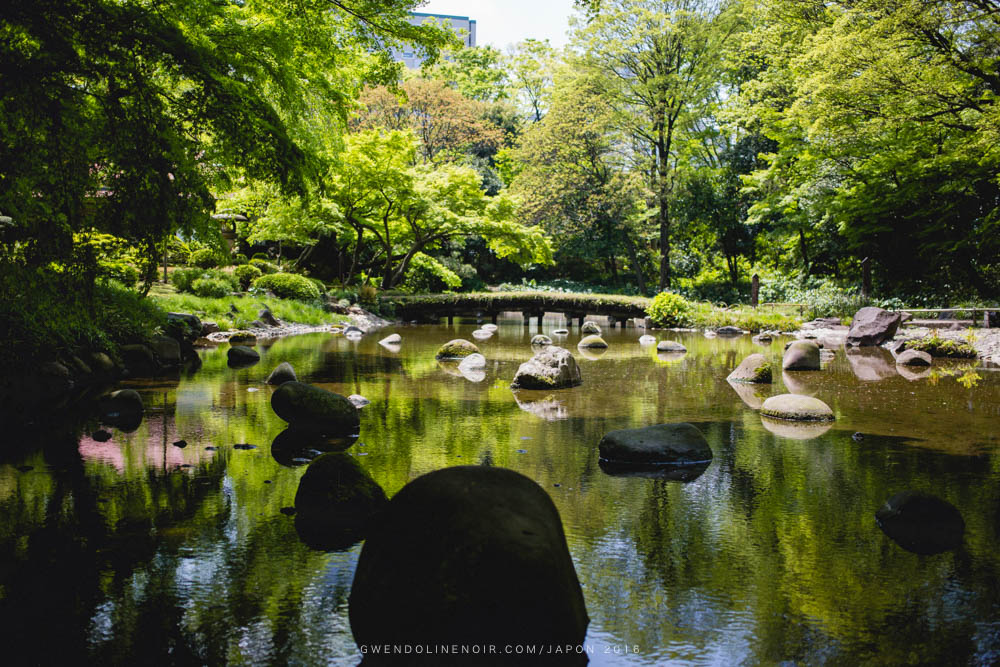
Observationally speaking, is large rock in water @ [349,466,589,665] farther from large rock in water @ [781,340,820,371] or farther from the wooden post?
the wooden post

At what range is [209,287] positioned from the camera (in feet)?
63.4

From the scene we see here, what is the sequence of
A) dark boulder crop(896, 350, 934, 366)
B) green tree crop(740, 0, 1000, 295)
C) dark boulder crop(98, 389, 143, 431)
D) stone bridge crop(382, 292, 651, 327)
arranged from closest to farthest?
dark boulder crop(98, 389, 143, 431), dark boulder crop(896, 350, 934, 366), green tree crop(740, 0, 1000, 295), stone bridge crop(382, 292, 651, 327)

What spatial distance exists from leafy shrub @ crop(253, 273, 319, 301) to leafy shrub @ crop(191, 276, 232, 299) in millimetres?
2586

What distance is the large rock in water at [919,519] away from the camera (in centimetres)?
425

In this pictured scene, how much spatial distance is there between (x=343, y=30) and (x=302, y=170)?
159 inches

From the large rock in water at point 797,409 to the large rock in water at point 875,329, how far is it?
9.93m

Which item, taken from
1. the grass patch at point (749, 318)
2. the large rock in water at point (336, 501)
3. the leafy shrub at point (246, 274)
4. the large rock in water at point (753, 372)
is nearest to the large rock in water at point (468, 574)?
the large rock in water at point (336, 501)

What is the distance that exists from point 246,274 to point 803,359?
1828 centimetres

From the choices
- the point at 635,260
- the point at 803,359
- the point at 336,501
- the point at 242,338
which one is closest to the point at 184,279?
the point at 242,338

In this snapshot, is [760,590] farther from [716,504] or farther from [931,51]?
[931,51]

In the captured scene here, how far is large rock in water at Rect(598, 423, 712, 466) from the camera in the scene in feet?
19.8

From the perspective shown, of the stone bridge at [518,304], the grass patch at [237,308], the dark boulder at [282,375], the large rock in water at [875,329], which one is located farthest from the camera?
the stone bridge at [518,304]

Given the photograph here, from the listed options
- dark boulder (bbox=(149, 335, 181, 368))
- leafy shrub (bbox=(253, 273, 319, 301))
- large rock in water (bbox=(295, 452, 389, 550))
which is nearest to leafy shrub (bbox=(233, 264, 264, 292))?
leafy shrub (bbox=(253, 273, 319, 301))

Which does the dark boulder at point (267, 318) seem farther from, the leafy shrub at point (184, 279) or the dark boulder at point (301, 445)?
the dark boulder at point (301, 445)
